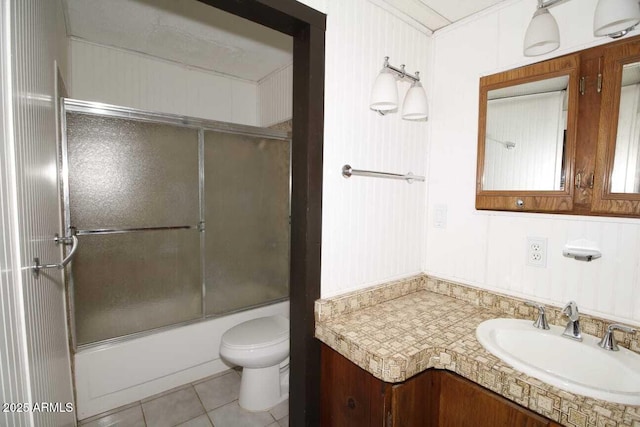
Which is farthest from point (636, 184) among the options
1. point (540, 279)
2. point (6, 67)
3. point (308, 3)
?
point (6, 67)

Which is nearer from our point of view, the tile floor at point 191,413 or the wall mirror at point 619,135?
the wall mirror at point 619,135

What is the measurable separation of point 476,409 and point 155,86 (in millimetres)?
2875

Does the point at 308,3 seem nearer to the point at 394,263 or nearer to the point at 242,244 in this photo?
the point at 394,263

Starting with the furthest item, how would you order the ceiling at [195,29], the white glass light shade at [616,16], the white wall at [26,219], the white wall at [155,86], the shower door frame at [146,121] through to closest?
1. the white wall at [155,86]
2. the shower door frame at [146,121]
3. the ceiling at [195,29]
4. the white glass light shade at [616,16]
5. the white wall at [26,219]

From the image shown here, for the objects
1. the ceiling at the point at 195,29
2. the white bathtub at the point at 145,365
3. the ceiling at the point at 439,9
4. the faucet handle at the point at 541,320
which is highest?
the ceiling at the point at 195,29

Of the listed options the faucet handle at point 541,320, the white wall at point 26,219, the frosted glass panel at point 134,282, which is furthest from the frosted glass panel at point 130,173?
the faucet handle at point 541,320

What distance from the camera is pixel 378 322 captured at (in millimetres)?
1152

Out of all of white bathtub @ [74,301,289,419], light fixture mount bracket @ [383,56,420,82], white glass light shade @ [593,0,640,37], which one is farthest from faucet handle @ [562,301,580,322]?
white bathtub @ [74,301,289,419]

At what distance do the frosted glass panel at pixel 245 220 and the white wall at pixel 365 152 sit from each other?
1.24 metres

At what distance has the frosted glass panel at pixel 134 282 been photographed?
168cm

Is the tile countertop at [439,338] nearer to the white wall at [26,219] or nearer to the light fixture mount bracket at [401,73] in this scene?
the white wall at [26,219]

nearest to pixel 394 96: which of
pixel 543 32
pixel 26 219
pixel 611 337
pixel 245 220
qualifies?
pixel 543 32

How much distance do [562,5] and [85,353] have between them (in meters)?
2.87

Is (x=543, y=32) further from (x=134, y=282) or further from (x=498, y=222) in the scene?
(x=134, y=282)
